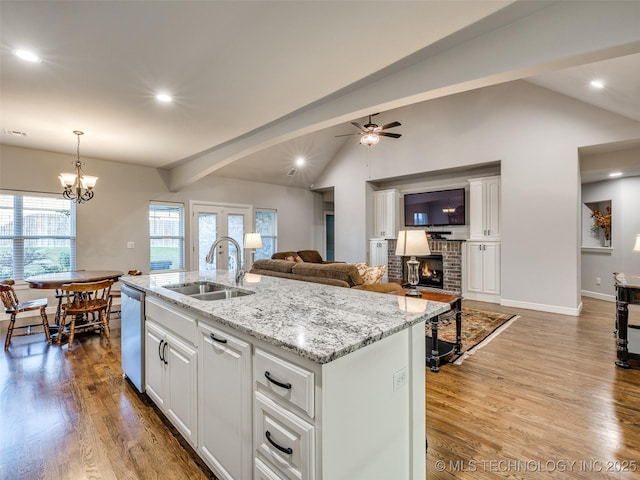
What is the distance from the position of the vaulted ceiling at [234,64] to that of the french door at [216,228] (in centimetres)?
283

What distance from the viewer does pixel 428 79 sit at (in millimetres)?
2598

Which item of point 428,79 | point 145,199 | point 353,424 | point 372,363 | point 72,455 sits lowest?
point 72,455

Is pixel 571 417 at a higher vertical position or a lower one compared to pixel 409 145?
lower

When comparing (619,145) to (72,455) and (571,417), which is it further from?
(72,455)

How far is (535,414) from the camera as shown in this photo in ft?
6.99

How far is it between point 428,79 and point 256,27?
1452mm

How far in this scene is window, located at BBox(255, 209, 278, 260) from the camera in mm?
8250

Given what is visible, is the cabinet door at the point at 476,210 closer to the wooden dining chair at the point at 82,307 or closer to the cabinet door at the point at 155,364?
the cabinet door at the point at 155,364

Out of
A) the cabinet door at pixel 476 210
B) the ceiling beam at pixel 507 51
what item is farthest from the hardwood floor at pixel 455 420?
the cabinet door at pixel 476 210

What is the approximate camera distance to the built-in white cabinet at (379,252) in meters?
7.23

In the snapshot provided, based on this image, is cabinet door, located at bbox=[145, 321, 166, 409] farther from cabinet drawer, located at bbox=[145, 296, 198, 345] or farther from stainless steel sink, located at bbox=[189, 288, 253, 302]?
stainless steel sink, located at bbox=[189, 288, 253, 302]

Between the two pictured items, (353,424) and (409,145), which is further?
(409,145)

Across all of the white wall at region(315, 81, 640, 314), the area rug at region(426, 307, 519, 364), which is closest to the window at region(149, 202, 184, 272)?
the white wall at region(315, 81, 640, 314)

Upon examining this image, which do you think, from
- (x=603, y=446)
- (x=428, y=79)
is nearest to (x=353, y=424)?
(x=603, y=446)
